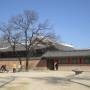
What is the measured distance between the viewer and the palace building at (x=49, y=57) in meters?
65.3

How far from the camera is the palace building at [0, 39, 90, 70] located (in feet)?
214

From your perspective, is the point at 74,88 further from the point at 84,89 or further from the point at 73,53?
the point at 73,53

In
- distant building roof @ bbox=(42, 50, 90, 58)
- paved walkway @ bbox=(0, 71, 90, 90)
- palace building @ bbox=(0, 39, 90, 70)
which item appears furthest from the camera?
distant building roof @ bbox=(42, 50, 90, 58)

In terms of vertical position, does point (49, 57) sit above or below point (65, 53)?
below

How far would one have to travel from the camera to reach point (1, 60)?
7431cm

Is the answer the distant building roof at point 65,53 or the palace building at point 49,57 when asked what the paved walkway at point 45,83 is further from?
→ the distant building roof at point 65,53

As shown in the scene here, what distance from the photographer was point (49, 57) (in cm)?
6738

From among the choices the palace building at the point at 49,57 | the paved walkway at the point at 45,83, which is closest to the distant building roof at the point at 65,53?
the palace building at the point at 49,57

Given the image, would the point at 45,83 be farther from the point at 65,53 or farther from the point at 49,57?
the point at 65,53

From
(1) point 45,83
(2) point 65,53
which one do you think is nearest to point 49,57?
(2) point 65,53

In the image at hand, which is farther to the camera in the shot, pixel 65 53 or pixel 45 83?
pixel 65 53

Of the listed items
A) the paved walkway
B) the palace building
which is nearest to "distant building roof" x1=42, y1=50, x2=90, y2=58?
the palace building

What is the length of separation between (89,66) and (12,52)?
64.3 feet

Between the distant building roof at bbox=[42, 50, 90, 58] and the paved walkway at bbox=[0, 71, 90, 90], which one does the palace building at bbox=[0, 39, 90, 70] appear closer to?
the distant building roof at bbox=[42, 50, 90, 58]
